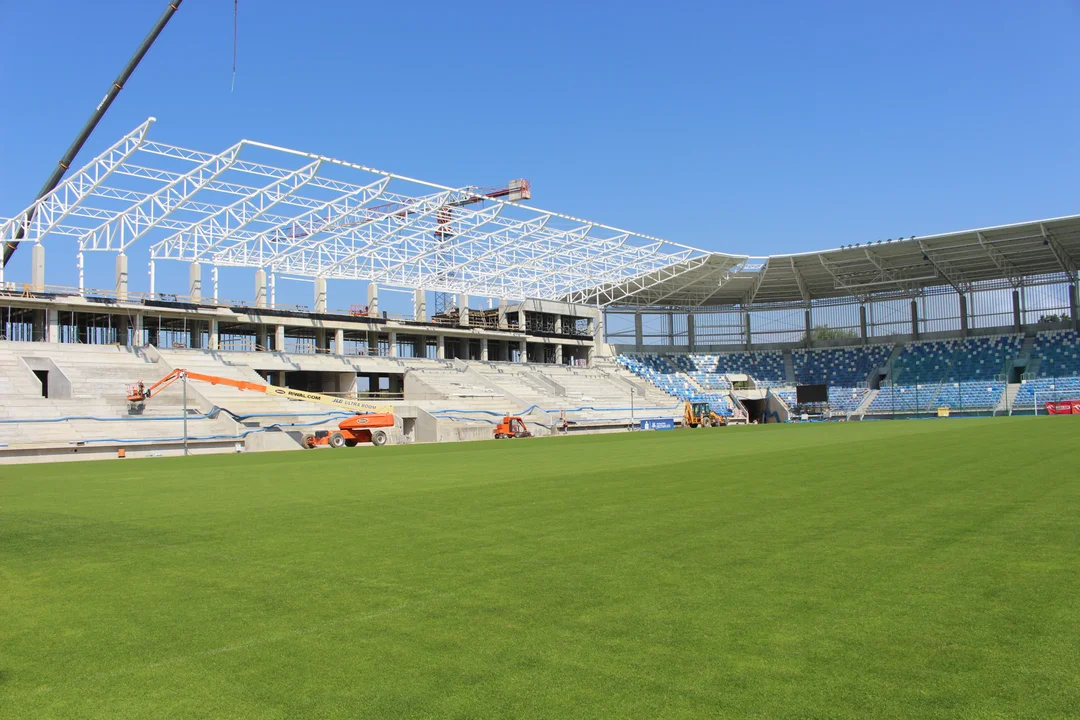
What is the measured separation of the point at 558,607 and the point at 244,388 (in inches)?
1460

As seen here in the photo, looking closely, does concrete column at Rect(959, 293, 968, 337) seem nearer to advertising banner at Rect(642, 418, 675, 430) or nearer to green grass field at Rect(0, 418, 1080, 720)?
advertising banner at Rect(642, 418, 675, 430)

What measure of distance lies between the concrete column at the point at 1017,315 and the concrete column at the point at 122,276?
6564 centimetres

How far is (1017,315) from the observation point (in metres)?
66.9

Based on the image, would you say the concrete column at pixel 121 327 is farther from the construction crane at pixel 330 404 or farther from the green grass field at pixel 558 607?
the green grass field at pixel 558 607

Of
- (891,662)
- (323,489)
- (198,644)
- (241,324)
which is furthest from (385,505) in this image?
(241,324)

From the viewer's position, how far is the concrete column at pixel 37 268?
1686 inches

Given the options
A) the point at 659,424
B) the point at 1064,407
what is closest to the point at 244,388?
the point at 659,424

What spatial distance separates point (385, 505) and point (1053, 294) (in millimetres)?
68316

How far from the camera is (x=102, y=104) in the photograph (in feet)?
144

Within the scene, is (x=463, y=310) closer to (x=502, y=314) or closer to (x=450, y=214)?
(x=502, y=314)

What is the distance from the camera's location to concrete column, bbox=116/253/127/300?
152 feet

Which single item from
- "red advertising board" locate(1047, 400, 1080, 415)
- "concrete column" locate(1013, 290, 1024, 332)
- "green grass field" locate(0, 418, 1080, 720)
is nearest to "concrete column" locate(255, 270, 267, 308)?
"green grass field" locate(0, 418, 1080, 720)

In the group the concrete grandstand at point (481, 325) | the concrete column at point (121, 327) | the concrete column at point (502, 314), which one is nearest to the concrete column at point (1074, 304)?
the concrete grandstand at point (481, 325)

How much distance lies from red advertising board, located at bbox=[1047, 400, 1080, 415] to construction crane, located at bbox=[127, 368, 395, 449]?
46126 millimetres
